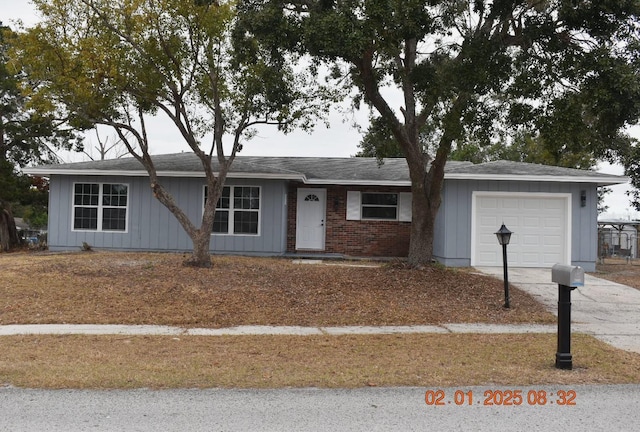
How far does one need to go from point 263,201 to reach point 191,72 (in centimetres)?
556

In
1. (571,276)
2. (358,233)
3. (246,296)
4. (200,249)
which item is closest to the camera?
(571,276)

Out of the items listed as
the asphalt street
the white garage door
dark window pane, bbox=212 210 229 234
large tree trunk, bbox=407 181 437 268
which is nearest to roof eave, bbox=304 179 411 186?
the white garage door

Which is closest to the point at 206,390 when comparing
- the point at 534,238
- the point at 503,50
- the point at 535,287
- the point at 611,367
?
the point at 611,367

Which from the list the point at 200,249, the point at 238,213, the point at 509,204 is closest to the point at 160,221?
the point at 238,213

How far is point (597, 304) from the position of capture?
38.1ft

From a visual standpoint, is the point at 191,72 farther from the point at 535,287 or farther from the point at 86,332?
the point at 535,287

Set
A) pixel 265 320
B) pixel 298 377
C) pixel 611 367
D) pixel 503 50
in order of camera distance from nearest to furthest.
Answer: pixel 298 377, pixel 611 367, pixel 265 320, pixel 503 50

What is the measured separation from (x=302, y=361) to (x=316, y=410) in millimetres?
1692

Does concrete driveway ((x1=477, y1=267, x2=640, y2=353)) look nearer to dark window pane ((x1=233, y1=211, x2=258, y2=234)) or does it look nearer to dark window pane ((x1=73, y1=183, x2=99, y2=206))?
dark window pane ((x1=233, y1=211, x2=258, y2=234))

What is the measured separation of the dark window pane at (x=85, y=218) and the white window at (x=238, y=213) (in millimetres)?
3518

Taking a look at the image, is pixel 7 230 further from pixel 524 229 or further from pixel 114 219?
pixel 524 229

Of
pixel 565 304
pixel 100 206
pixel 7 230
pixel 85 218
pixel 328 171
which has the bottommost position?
pixel 565 304

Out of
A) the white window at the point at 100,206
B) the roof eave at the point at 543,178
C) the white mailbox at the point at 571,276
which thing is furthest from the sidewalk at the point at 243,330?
the white window at the point at 100,206

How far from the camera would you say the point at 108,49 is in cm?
1247
